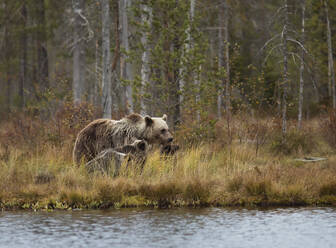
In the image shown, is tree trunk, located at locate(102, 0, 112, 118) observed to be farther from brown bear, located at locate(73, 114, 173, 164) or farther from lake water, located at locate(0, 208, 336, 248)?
lake water, located at locate(0, 208, 336, 248)

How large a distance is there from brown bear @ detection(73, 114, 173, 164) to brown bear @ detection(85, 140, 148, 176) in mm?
357

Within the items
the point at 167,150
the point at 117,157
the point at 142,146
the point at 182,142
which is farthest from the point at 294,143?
the point at 117,157

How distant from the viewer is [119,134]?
11656mm

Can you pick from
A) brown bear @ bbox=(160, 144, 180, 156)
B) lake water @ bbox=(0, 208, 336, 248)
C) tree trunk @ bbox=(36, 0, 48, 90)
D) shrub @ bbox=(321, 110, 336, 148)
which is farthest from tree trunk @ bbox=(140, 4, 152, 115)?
tree trunk @ bbox=(36, 0, 48, 90)

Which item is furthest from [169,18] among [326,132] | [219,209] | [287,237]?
[287,237]

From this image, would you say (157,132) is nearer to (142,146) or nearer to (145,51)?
(142,146)

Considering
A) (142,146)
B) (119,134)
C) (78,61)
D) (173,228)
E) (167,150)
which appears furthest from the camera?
(78,61)

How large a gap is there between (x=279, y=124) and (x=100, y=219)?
9115 mm

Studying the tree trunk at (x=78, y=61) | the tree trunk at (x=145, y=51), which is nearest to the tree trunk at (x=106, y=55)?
the tree trunk at (x=145, y=51)

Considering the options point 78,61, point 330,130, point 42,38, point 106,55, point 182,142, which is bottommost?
point 182,142

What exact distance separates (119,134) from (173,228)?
4.01 metres

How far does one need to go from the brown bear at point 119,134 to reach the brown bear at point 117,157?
357 mm

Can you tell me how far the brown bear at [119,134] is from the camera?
11672 mm

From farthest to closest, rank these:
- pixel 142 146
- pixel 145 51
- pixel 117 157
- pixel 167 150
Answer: pixel 145 51 < pixel 167 150 < pixel 142 146 < pixel 117 157
